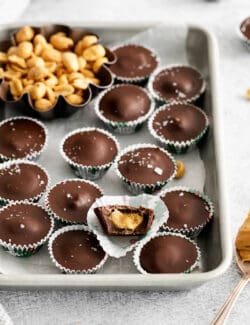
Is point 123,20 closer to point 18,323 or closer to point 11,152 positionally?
point 11,152

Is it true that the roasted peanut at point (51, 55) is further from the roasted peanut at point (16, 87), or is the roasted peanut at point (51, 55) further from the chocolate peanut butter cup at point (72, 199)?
the chocolate peanut butter cup at point (72, 199)

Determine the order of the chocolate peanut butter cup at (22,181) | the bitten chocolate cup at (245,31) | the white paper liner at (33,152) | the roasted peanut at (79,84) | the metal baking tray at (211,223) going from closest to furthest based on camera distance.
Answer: the metal baking tray at (211,223) < the chocolate peanut butter cup at (22,181) < the white paper liner at (33,152) < the roasted peanut at (79,84) < the bitten chocolate cup at (245,31)

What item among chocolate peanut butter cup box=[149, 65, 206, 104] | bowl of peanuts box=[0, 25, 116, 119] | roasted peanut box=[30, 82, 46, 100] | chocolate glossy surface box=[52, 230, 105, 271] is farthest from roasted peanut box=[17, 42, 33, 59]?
chocolate glossy surface box=[52, 230, 105, 271]

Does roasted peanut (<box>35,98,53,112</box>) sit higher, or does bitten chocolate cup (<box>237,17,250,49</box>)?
bitten chocolate cup (<box>237,17,250,49</box>)

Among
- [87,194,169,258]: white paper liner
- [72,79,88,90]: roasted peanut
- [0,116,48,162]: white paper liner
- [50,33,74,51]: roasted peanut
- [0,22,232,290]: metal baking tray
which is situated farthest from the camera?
[50,33,74,51]: roasted peanut

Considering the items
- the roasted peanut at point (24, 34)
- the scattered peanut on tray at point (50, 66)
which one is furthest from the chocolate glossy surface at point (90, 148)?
the roasted peanut at point (24, 34)

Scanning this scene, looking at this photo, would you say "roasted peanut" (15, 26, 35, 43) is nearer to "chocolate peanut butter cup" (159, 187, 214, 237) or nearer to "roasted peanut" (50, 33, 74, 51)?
"roasted peanut" (50, 33, 74, 51)

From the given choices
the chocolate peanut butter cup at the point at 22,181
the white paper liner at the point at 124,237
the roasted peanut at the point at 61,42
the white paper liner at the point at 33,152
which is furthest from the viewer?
the roasted peanut at the point at 61,42

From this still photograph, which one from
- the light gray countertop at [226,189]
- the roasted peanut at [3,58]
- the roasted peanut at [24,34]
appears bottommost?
the light gray countertop at [226,189]
